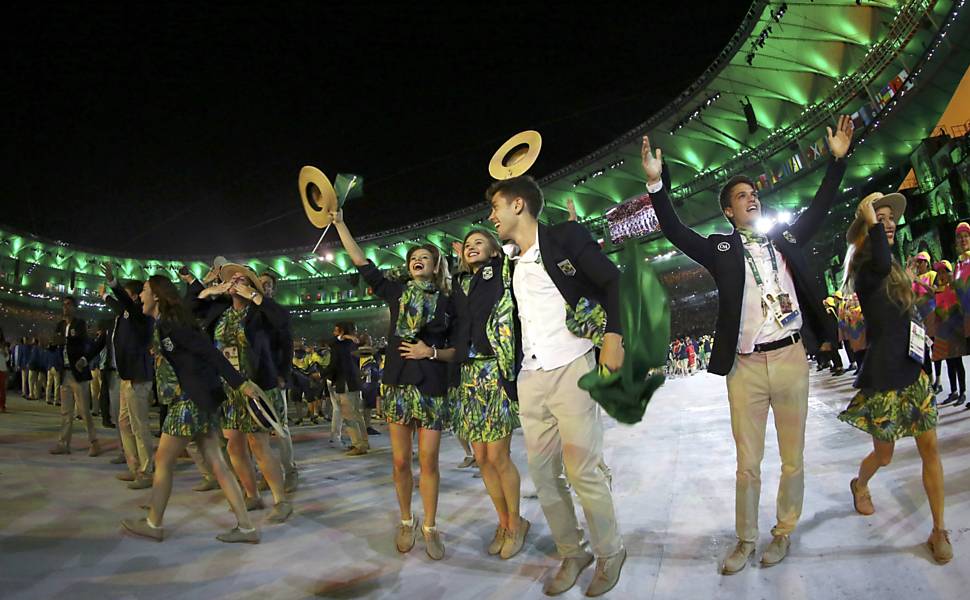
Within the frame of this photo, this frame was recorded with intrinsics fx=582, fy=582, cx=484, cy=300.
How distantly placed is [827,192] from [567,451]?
2.07 m

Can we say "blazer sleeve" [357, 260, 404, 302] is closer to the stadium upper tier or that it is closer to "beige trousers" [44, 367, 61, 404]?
the stadium upper tier

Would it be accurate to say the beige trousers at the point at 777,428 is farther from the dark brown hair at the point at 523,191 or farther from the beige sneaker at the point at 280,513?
the beige sneaker at the point at 280,513

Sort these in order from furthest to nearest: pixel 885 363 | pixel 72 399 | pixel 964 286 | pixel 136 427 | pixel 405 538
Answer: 1. pixel 72 399
2. pixel 964 286
3. pixel 136 427
4. pixel 405 538
5. pixel 885 363

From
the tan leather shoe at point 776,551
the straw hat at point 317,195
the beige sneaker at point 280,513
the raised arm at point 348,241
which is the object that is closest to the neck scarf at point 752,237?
the tan leather shoe at point 776,551

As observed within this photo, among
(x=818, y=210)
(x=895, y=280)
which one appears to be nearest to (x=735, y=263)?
(x=818, y=210)

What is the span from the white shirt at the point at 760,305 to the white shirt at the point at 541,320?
87 cm

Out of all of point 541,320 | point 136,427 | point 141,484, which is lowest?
point 141,484

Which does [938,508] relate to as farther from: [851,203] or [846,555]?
[851,203]

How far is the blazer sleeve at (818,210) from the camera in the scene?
10.5 ft

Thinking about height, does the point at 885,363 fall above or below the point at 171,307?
below

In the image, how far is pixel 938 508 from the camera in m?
2.73

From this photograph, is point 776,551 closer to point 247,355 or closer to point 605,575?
point 605,575

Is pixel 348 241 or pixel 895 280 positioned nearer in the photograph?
pixel 895 280

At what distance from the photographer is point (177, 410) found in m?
3.91
